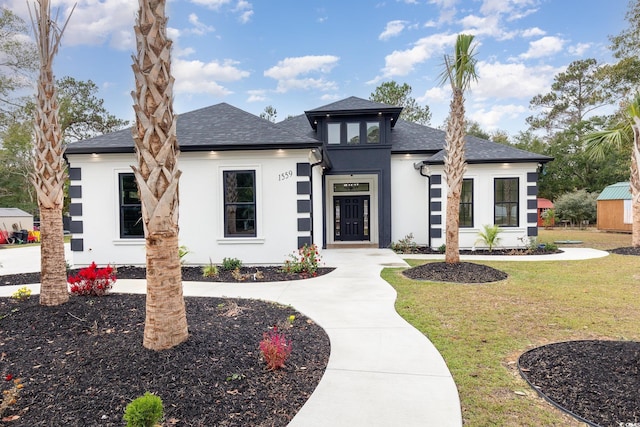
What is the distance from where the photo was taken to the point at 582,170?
99.5ft

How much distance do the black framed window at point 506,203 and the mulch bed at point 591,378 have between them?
10174 mm

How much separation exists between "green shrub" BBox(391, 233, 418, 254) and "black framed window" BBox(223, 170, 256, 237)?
6226mm

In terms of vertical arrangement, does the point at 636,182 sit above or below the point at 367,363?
above

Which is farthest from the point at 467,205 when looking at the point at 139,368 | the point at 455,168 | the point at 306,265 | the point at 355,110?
the point at 139,368

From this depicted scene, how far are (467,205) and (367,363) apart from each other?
448 inches

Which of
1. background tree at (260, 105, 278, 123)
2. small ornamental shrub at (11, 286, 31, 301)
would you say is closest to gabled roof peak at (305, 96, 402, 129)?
small ornamental shrub at (11, 286, 31, 301)

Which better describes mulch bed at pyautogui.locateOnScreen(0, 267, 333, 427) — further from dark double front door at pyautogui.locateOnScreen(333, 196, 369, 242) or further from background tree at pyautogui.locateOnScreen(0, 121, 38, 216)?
background tree at pyautogui.locateOnScreen(0, 121, 38, 216)

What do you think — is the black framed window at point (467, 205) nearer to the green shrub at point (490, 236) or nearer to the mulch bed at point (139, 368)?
the green shrub at point (490, 236)

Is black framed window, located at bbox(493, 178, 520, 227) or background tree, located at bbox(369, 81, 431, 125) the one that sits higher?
background tree, located at bbox(369, 81, 431, 125)

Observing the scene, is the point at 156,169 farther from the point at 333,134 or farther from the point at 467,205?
the point at 467,205

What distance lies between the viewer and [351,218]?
16.6 metres

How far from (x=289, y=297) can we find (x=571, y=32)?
21.1m

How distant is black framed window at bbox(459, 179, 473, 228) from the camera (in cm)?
1330

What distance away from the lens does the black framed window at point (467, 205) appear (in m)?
13.3
